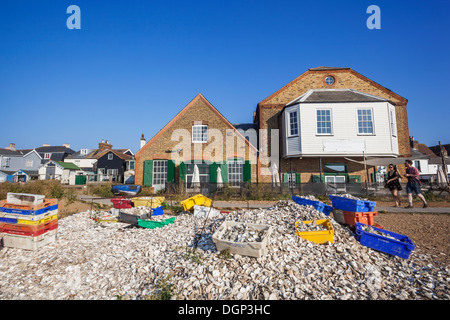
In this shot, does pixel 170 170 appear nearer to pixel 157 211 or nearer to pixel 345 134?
pixel 157 211

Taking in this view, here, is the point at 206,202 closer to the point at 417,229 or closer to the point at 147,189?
the point at 417,229

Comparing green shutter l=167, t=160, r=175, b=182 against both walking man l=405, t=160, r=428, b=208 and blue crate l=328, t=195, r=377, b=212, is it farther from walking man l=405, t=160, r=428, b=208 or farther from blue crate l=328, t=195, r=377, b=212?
walking man l=405, t=160, r=428, b=208

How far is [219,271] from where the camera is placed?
3.79 meters

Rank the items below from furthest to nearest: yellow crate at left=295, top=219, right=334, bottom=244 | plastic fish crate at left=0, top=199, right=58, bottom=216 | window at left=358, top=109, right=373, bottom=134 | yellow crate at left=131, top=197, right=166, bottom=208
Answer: window at left=358, top=109, right=373, bottom=134, yellow crate at left=131, top=197, right=166, bottom=208, plastic fish crate at left=0, top=199, right=58, bottom=216, yellow crate at left=295, top=219, right=334, bottom=244

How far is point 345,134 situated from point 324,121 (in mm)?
1737

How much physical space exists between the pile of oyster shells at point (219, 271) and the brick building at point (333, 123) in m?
11.0

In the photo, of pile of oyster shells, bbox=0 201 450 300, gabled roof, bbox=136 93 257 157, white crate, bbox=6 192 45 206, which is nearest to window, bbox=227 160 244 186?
gabled roof, bbox=136 93 257 157

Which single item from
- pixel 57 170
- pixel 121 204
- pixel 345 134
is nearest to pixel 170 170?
pixel 121 204

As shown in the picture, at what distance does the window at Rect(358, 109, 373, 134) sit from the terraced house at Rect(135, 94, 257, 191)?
7.91 m

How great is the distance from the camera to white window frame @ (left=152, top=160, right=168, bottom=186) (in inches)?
669

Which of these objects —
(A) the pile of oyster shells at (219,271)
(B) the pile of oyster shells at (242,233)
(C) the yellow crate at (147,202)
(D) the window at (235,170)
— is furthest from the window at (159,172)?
(B) the pile of oyster shells at (242,233)

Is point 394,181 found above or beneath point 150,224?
above

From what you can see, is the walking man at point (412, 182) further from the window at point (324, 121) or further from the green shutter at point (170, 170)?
the green shutter at point (170, 170)
